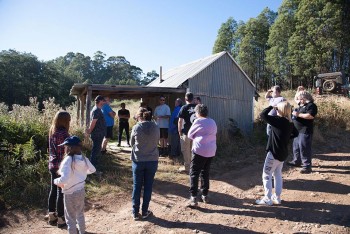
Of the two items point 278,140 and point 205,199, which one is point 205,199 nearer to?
point 205,199

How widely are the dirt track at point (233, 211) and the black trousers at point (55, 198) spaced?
0.30 meters

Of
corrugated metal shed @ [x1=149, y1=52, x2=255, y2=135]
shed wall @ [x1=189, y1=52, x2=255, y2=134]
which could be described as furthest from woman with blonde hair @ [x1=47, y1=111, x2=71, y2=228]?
shed wall @ [x1=189, y1=52, x2=255, y2=134]

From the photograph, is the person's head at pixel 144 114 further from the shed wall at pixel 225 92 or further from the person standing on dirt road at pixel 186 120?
the shed wall at pixel 225 92

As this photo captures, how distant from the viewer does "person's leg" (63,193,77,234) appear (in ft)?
11.7

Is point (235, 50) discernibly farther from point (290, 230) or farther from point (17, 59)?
point (290, 230)

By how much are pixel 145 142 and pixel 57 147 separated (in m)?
1.26

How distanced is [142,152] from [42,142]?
422 cm

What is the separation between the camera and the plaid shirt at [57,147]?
4074 millimetres

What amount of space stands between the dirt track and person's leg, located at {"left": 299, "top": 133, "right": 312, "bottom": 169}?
280 mm

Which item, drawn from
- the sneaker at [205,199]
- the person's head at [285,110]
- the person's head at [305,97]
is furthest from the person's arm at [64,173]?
the person's head at [305,97]

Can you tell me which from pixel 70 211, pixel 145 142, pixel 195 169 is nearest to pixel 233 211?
pixel 195 169

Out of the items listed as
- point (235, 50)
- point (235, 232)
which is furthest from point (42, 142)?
point (235, 50)

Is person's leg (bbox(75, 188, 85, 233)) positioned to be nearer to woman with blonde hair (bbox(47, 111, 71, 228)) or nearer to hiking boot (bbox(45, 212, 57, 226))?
woman with blonde hair (bbox(47, 111, 71, 228))

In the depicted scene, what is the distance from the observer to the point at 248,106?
12.9 meters
